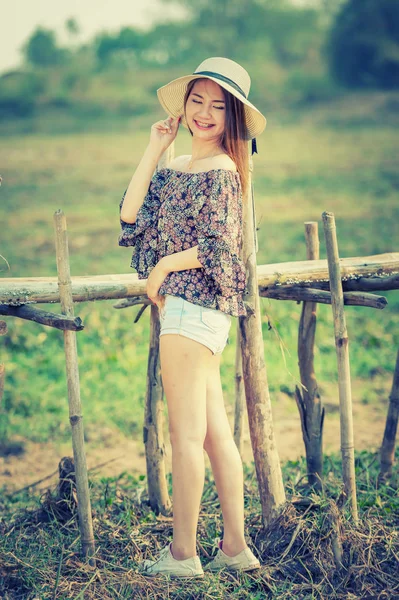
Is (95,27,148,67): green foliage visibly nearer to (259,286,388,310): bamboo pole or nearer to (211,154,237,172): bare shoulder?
(259,286,388,310): bamboo pole

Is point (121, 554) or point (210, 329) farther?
point (121, 554)

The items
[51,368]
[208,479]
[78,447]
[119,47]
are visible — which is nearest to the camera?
[78,447]

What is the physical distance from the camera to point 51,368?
6.06 m

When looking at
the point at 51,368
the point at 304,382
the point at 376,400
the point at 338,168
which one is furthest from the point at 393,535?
the point at 338,168

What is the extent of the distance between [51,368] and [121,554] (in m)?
2.98

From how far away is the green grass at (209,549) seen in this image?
2.97 metres

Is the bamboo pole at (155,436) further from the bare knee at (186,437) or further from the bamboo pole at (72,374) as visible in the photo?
the bare knee at (186,437)

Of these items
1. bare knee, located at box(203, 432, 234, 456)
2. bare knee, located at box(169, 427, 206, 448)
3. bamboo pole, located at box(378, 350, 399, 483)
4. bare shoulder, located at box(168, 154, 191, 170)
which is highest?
bare shoulder, located at box(168, 154, 191, 170)

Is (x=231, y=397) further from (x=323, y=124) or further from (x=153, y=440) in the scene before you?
(x=323, y=124)

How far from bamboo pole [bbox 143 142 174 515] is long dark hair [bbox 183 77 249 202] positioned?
1.01 metres

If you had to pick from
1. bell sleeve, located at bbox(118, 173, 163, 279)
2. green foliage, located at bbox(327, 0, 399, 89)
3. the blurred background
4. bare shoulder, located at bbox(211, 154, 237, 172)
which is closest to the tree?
the blurred background

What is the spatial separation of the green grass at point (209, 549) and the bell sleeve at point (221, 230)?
1.15 meters

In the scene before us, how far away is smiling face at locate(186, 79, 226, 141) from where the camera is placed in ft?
9.48

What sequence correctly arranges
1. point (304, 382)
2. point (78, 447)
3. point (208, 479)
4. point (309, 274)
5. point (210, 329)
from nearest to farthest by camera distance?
point (210, 329)
point (78, 447)
point (309, 274)
point (304, 382)
point (208, 479)
